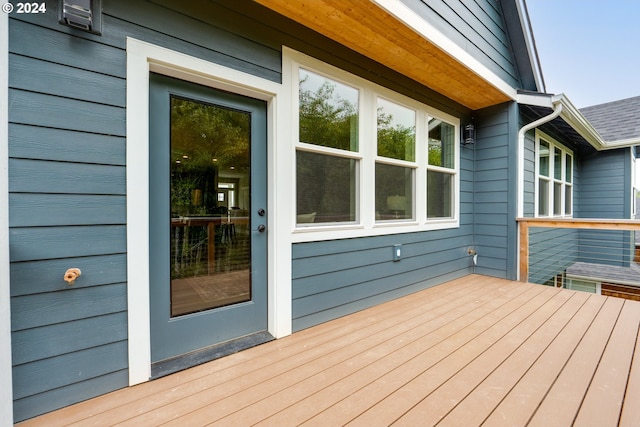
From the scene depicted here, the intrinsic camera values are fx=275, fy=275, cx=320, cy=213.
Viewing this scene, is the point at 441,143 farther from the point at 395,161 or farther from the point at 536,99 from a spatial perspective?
the point at 536,99

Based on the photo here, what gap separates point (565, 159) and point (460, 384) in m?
6.61

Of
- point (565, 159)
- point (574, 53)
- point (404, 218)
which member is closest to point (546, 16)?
point (574, 53)

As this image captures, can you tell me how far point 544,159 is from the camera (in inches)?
193

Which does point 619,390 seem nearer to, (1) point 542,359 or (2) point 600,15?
(1) point 542,359

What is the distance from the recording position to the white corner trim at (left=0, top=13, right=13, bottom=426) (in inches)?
45.8

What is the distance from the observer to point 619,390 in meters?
1.50

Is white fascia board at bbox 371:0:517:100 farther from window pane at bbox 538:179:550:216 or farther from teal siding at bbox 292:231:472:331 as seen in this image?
window pane at bbox 538:179:550:216

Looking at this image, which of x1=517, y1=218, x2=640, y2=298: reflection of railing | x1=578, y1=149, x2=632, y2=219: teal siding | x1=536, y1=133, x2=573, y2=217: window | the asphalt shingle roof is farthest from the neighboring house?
x1=578, y1=149, x2=632, y2=219: teal siding

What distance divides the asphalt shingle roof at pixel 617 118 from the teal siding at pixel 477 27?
432cm

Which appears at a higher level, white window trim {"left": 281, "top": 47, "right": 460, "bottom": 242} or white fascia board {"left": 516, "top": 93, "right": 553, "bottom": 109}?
white fascia board {"left": 516, "top": 93, "right": 553, "bottom": 109}

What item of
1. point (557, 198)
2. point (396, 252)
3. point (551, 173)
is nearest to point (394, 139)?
point (396, 252)

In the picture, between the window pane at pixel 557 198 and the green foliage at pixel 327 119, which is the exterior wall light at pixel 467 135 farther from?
the window pane at pixel 557 198

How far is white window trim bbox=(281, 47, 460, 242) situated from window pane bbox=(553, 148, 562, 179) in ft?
9.71

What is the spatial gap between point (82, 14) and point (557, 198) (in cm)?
739
